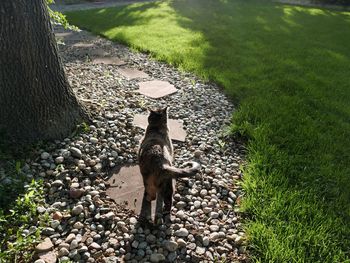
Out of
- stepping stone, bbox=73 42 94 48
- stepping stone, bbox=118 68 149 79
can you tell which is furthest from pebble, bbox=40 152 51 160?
stepping stone, bbox=73 42 94 48

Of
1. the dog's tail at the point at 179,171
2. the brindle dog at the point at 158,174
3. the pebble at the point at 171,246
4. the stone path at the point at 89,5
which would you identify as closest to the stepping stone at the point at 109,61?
the brindle dog at the point at 158,174

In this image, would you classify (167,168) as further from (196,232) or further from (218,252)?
(218,252)

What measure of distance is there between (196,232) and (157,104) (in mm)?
2496

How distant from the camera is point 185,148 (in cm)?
366

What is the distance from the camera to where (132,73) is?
5812 millimetres

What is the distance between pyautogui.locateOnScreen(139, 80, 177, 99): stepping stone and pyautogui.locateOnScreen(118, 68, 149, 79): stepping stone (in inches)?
15.3

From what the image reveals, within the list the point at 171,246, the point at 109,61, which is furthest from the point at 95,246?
the point at 109,61

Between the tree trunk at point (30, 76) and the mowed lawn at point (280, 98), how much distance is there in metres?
2.34

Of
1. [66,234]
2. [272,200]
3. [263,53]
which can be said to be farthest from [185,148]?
[263,53]

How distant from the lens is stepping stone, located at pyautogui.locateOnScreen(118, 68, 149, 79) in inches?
223

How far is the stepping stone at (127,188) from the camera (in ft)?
9.18

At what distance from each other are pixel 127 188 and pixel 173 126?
1.38 meters

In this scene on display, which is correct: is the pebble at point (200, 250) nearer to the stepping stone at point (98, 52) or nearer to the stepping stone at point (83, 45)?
the stepping stone at point (98, 52)

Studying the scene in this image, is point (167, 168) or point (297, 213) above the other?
point (167, 168)
